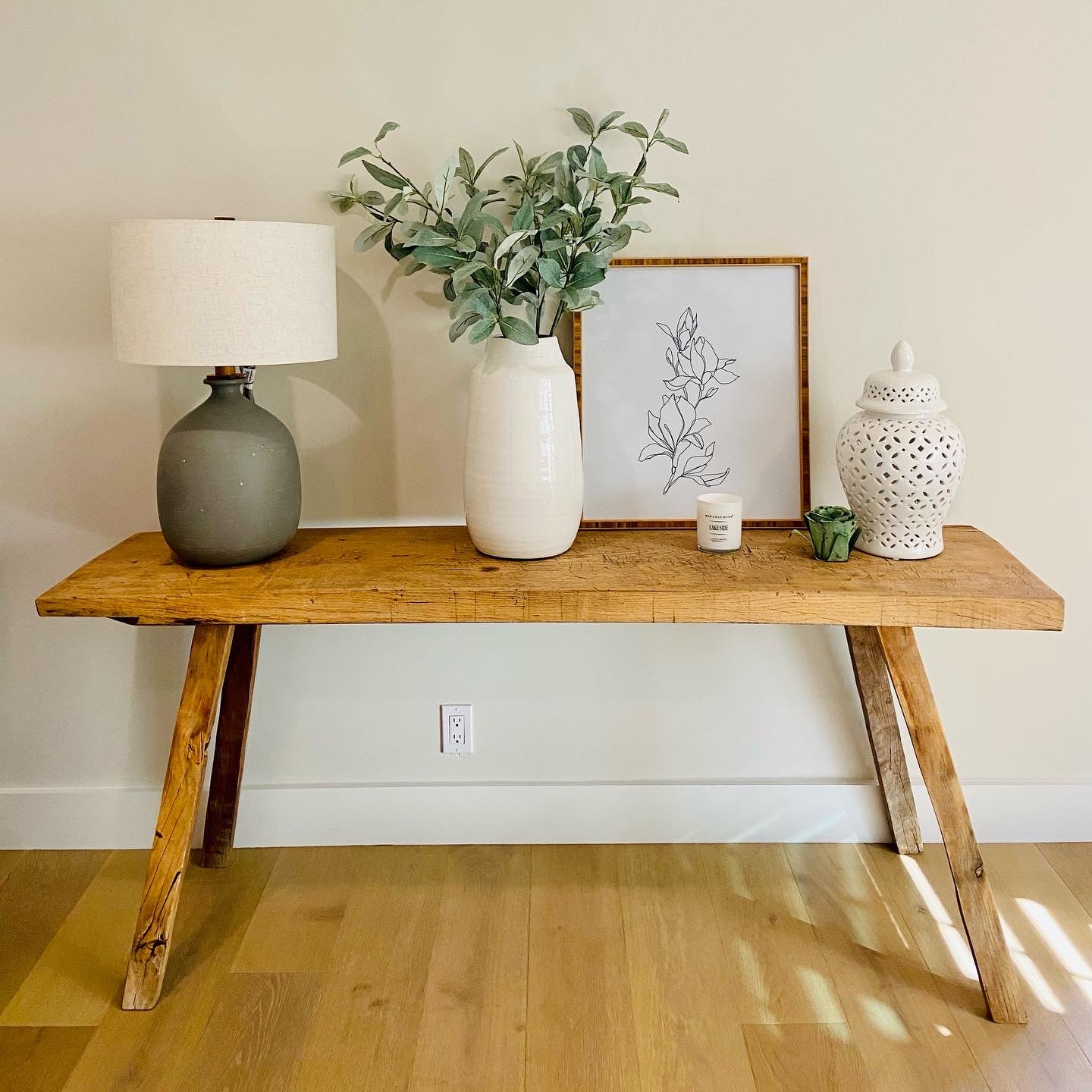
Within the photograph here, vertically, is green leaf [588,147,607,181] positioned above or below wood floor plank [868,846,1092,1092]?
above

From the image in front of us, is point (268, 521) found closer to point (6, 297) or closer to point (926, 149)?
point (6, 297)

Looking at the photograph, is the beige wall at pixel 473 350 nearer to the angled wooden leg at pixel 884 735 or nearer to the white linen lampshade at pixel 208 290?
the angled wooden leg at pixel 884 735

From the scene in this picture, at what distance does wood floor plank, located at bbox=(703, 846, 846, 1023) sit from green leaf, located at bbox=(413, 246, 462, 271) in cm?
129

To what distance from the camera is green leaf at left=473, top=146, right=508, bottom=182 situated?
1.90m

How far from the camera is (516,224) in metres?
1.79

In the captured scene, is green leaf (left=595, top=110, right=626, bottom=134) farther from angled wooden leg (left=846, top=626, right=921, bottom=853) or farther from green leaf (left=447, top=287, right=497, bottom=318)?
angled wooden leg (left=846, top=626, right=921, bottom=853)

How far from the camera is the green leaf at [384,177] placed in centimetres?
188

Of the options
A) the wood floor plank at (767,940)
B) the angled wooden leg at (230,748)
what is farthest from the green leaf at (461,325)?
the wood floor plank at (767,940)

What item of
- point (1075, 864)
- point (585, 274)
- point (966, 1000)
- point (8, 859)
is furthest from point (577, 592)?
point (8, 859)

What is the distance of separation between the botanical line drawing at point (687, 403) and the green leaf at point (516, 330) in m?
0.37

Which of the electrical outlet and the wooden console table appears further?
the electrical outlet

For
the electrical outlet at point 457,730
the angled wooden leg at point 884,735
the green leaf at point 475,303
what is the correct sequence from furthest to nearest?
the electrical outlet at point 457,730
the angled wooden leg at point 884,735
the green leaf at point 475,303

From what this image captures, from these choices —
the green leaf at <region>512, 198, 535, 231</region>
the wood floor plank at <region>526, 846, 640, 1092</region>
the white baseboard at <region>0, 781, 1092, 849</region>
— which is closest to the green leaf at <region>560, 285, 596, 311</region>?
the green leaf at <region>512, 198, 535, 231</region>

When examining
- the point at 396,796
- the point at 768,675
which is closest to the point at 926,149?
the point at 768,675
